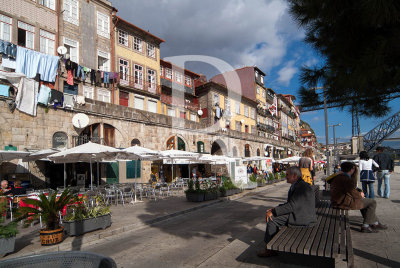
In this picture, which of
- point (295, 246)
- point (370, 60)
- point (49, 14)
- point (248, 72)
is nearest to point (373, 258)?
point (295, 246)

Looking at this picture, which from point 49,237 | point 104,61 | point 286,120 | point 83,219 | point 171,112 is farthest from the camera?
point 286,120

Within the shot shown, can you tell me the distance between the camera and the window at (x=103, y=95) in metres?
23.7

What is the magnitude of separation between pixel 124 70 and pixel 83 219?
69.8 feet

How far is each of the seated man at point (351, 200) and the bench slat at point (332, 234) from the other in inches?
10.6

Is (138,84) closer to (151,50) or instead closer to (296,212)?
(151,50)

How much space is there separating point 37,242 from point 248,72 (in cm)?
4537

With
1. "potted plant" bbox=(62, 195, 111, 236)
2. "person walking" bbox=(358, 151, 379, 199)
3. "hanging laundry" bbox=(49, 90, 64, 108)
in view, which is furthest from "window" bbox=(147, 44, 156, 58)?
"person walking" bbox=(358, 151, 379, 199)

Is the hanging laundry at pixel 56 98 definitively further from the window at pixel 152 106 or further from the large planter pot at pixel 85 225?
the large planter pot at pixel 85 225

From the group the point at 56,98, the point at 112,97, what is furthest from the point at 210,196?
the point at 112,97

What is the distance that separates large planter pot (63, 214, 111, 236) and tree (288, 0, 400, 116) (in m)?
5.83

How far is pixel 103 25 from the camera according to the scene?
2480cm

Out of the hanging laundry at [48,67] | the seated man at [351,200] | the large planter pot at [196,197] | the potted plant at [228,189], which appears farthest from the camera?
the hanging laundry at [48,67]

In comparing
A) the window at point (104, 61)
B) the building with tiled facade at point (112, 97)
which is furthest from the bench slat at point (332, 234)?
the window at point (104, 61)

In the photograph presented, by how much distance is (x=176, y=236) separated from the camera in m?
6.70
